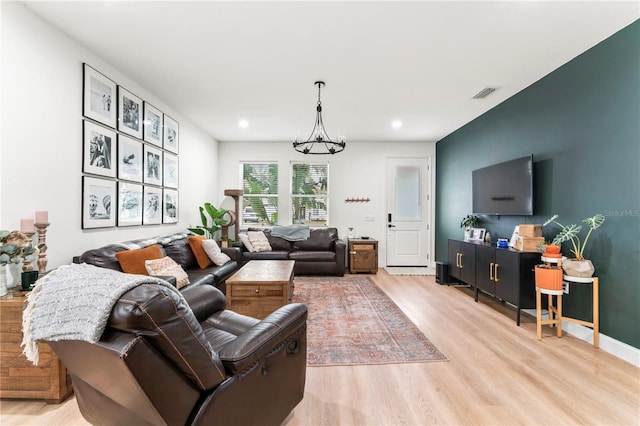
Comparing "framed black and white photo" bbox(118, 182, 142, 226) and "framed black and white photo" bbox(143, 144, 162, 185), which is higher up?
"framed black and white photo" bbox(143, 144, 162, 185)

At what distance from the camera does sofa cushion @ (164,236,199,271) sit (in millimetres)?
3720

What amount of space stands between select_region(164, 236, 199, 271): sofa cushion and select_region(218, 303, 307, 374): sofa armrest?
8.51 ft

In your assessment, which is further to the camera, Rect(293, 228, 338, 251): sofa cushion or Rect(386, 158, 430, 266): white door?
Rect(386, 158, 430, 266): white door

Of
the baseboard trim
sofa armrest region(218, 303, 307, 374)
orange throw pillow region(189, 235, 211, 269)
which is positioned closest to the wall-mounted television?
the baseboard trim

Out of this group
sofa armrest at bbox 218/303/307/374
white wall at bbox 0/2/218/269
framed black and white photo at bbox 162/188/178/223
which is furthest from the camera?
framed black and white photo at bbox 162/188/178/223

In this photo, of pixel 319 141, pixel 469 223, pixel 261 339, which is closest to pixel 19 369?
pixel 261 339

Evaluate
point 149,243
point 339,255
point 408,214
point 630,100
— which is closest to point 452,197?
point 408,214

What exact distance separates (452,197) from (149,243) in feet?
16.3

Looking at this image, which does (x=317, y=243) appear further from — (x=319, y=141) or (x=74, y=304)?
(x=74, y=304)

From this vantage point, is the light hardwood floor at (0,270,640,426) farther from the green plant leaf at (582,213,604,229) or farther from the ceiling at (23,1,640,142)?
the ceiling at (23,1,640,142)

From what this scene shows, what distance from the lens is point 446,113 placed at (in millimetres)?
4602

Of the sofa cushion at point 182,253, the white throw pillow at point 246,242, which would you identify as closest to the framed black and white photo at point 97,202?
the sofa cushion at point 182,253

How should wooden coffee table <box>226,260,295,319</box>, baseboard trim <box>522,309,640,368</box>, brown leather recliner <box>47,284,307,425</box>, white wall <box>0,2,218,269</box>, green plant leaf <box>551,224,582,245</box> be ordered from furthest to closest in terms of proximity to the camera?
wooden coffee table <box>226,260,295,319</box> < green plant leaf <box>551,224,582,245</box> < baseboard trim <box>522,309,640,368</box> < white wall <box>0,2,218,269</box> < brown leather recliner <box>47,284,307,425</box>

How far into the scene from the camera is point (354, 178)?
653 cm
